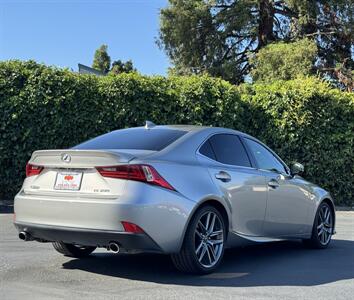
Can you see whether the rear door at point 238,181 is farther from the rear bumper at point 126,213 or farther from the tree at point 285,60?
the tree at point 285,60

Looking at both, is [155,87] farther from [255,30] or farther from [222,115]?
[255,30]

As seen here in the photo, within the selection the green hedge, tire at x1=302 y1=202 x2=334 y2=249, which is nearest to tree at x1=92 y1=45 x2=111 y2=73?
the green hedge

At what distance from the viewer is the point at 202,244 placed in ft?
19.0

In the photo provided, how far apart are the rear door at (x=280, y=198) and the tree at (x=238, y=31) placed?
1743cm

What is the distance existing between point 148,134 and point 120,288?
181 cm

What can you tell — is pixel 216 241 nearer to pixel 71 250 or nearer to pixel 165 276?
pixel 165 276

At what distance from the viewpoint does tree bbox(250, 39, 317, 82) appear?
21906 mm

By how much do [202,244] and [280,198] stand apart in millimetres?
1662

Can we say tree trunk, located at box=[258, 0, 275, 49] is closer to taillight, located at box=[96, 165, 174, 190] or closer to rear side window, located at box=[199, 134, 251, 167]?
rear side window, located at box=[199, 134, 251, 167]

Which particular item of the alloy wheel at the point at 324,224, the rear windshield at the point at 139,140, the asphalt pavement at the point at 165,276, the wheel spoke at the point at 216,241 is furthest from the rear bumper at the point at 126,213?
the alloy wheel at the point at 324,224

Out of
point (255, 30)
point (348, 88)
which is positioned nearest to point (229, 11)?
point (255, 30)

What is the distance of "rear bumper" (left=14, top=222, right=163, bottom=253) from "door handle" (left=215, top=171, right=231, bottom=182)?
45.5 inches

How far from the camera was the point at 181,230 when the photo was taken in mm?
5445

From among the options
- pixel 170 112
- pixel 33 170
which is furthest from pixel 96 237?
pixel 170 112
